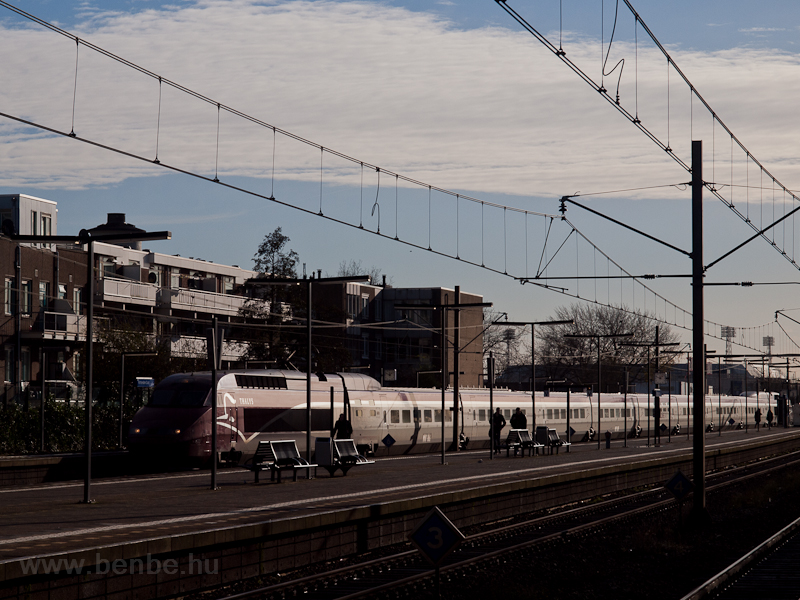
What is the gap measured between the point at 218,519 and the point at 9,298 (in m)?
42.0

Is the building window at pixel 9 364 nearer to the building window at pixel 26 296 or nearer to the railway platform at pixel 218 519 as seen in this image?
the building window at pixel 26 296

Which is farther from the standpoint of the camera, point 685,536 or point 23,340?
point 23,340

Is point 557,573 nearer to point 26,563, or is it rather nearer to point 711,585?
point 711,585

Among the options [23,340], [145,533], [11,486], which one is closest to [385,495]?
[145,533]

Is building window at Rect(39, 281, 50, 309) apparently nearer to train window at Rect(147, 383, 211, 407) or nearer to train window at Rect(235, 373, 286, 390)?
train window at Rect(235, 373, 286, 390)

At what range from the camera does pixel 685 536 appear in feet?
62.5

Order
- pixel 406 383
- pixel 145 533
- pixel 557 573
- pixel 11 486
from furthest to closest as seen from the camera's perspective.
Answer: pixel 406 383
pixel 11 486
pixel 557 573
pixel 145 533

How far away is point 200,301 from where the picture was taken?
7162 centimetres

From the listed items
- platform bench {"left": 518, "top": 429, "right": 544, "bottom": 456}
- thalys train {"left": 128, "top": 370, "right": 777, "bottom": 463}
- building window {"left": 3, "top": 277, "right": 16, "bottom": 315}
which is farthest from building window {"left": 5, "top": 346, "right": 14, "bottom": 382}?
platform bench {"left": 518, "top": 429, "right": 544, "bottom": 456}

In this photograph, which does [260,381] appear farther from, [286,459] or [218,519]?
[218,519]

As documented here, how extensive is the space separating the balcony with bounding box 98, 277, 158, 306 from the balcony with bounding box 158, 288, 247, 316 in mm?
950

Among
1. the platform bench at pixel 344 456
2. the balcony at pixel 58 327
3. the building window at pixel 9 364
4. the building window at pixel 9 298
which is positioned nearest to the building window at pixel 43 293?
the balcony at pixel 58 327

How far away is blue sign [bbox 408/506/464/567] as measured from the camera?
11281 mm

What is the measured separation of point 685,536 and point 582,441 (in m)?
43.2
